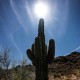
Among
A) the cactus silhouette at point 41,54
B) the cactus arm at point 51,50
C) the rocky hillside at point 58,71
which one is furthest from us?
the rocky hillside at point 58,71

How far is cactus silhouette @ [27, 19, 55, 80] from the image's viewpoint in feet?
55.9

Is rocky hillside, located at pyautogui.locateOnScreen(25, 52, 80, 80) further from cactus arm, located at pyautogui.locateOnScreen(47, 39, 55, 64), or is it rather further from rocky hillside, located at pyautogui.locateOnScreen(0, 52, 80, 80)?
cactus arm, located at pyautogui.locateOnScreen(47, 39, 55, 64)

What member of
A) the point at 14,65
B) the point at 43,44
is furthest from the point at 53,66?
the point at 43,44

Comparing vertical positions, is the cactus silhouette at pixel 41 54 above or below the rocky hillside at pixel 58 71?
below

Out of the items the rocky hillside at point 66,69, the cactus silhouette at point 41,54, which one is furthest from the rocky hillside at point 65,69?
the cactus silhouette at point 41,54

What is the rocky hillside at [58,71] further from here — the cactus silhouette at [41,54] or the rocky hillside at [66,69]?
the cactus silhouette at [41,54]

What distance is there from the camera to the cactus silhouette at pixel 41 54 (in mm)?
17031

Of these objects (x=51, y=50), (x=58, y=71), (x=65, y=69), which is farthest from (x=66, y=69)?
(x=51, y=50)

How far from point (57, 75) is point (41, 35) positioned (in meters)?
25.4

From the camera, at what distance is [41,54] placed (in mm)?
17406

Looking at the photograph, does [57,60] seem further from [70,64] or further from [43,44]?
[43,44]

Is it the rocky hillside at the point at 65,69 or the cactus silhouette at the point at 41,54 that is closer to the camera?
the cactus silhouette at the point at 41,54

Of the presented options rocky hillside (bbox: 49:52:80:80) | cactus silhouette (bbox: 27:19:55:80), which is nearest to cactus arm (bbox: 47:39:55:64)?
cactus silhouette (bbox: 27:19:55:80)

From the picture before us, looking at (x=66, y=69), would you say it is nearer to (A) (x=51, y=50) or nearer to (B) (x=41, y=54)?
(A) (x=51, y=50)
